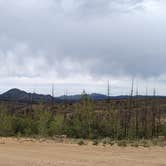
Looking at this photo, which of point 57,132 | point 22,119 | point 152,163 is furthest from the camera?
point 22,119

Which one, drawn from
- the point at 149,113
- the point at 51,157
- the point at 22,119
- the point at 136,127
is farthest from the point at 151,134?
the point at 51,157

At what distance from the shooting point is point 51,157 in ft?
78.1

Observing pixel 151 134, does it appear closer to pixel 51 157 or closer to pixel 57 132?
pixel 57 132

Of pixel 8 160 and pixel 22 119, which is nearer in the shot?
pixel 8 160

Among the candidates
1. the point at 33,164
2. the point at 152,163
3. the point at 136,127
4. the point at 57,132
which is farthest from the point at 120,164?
the point at 136,127

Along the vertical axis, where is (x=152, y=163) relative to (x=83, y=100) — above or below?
below

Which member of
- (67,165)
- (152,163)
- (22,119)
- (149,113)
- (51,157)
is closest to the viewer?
(67,165)

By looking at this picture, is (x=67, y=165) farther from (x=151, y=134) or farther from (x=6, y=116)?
(x=151, y=134)

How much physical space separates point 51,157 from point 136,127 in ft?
115

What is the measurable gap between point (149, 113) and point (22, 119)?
32.5m

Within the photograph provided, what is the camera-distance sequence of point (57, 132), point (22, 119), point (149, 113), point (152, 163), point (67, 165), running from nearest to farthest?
point (67, 165) → point (152, 163) → point (57, 132) → point (22, 119) → point (149, 113)

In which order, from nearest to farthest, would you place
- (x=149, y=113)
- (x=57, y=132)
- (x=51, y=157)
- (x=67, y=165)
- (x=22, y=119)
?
(x=67, y=165)
(x=51, y=157)
(x=57, y=132)
(x=22, y=119)
(x=149, y=113)

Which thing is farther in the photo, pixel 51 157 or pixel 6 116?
pixel 6 116

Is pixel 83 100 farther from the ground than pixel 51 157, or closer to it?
→ farther from the ground
